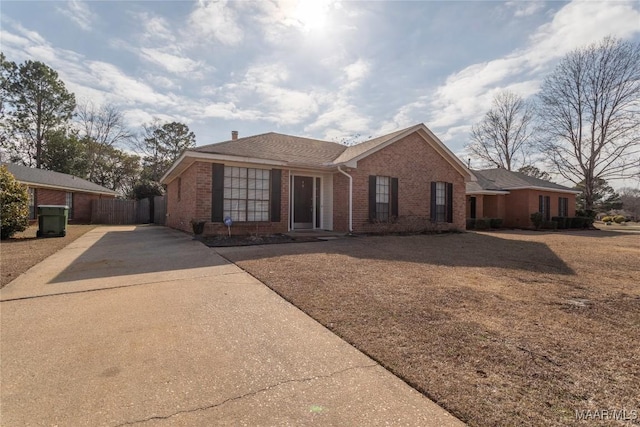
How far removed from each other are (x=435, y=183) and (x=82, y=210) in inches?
912

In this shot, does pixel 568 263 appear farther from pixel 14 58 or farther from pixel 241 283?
pixel 14 58

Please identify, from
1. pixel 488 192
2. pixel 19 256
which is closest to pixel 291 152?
pixel 19 256

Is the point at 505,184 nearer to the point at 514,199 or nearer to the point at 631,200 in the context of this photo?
the point at 514,199

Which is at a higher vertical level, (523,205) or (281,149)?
(281,149)

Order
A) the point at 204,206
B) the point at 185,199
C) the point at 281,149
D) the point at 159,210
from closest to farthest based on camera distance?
the point at 204,206, the point at 185,199, the point at 281,149, the point at 159,210

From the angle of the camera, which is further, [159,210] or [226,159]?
[159,210]

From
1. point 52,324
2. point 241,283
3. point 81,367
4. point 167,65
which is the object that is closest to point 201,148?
point 167,65

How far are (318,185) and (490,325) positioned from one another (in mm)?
10523

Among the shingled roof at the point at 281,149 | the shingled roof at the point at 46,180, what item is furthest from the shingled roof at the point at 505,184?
the shingled roof at the point at 46,180

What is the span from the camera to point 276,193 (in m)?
11.0

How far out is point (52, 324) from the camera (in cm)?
311

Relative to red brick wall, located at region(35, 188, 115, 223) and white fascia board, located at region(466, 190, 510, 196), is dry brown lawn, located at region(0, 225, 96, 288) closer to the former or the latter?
red brick wall, located at region(35, 188, 115, 223)

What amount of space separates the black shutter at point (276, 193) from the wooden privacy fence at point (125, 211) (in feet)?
42.1

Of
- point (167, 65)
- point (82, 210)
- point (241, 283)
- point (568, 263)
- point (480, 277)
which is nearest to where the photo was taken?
point (241, 283)
